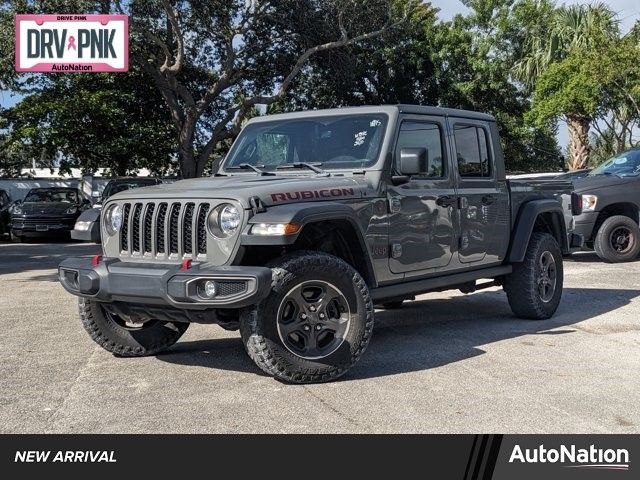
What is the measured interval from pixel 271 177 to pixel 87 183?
19607 millimetres

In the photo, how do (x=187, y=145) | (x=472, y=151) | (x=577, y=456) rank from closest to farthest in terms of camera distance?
1. (x=577, y=456)
2. (x=472, y=151)
3. (x=187, y=145)

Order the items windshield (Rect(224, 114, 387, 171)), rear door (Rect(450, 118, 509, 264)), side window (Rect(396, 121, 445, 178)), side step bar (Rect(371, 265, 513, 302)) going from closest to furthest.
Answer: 1. side step bar (Rect(371, 265, 513, 302))
2. windshield (Rect(224, 114, 387, 171))
3. side window (Rect(396, 121, 445, 178))
4. rear door (Rect(450, 118, 509, 264))

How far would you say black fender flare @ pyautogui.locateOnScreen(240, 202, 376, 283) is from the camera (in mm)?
5133

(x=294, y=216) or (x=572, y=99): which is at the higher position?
(x=572, y=99)

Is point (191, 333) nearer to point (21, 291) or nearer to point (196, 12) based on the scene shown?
point (21, 291)

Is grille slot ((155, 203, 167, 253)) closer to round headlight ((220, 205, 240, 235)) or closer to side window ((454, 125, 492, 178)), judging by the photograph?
round headlight ((220, 205, 240, 235))

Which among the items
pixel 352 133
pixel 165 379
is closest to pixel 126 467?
pixel 165 379

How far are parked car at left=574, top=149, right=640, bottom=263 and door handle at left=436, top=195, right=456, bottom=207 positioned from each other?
645 centimetres

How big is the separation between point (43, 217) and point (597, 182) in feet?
45.2

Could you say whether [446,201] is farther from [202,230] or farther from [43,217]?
[43,217]


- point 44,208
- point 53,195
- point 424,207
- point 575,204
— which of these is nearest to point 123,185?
point 44,208

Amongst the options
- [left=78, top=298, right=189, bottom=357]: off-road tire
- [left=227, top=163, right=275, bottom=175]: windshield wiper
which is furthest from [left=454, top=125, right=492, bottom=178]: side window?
[left=78, top=298, right=189, bottom=357]: off-road tire

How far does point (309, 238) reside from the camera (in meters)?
Answer: 5.82

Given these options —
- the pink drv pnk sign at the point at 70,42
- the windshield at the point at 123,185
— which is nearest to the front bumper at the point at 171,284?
the windshield at the point at 123,185
